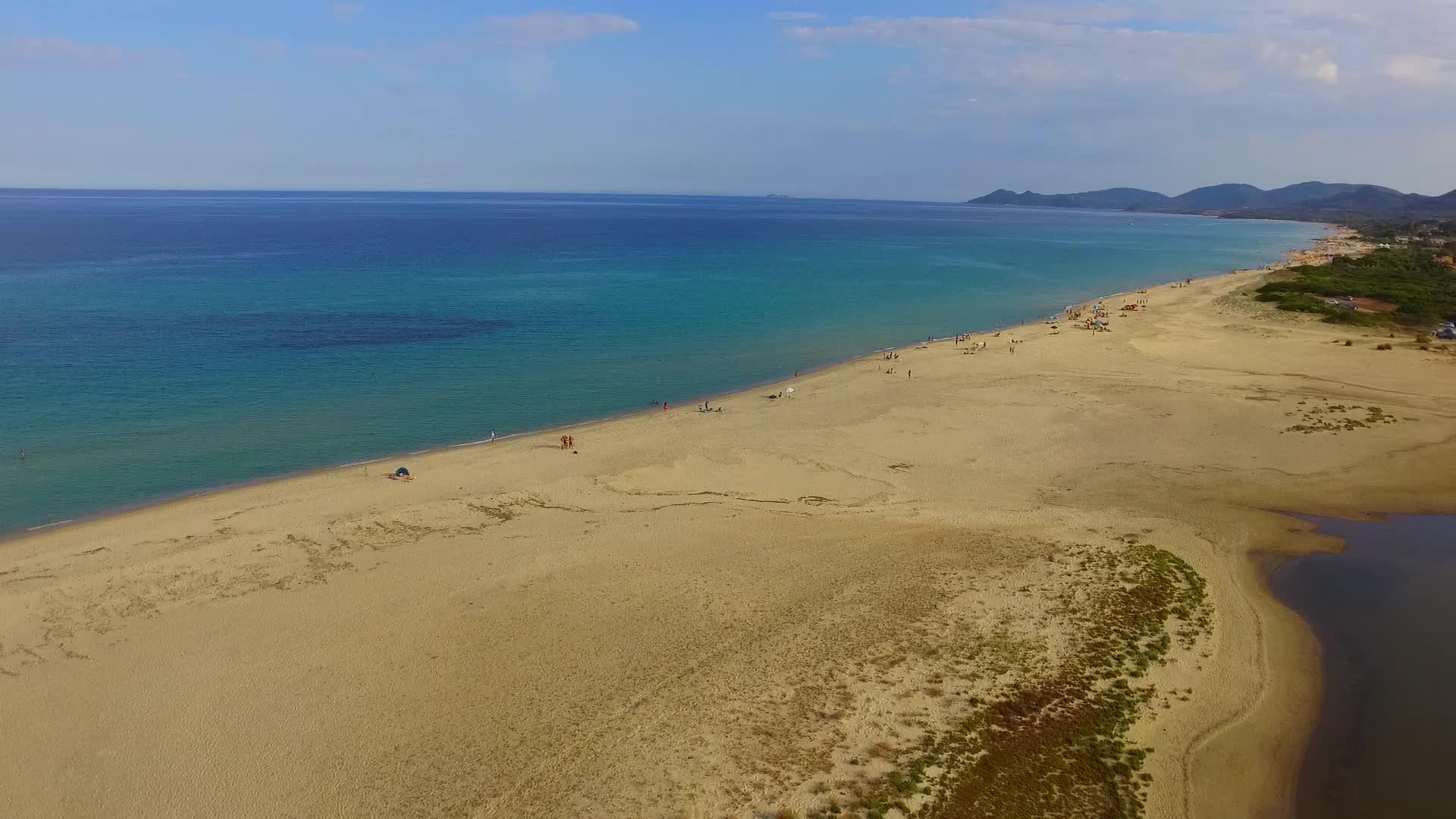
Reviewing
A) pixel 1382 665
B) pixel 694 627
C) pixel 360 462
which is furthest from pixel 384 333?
pixel 1382 665

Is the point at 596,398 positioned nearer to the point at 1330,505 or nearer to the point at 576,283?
the point at 1330,505

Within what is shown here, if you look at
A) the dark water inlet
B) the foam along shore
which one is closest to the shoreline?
the foam along shore

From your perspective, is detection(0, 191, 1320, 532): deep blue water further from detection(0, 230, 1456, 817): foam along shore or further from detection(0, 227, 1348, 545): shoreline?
detection(0, 230, 1456, 817): foam along shore

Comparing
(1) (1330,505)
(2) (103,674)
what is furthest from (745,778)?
(1) (1330,505)

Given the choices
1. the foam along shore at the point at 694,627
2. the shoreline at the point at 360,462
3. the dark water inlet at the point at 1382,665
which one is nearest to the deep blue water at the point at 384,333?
the shoreline at the point at 360,462

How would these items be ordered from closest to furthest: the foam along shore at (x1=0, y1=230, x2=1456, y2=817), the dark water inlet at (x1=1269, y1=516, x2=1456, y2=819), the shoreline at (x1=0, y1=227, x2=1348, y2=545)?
the dark water inlet at (x1=1269, y1=516, x2=1456, y2=819)
the foam along shore at (x1=0, y1=230, x2=1456, y2=817)
the shoreline at (x1=0, y1=227, x2=1348, y2=545)

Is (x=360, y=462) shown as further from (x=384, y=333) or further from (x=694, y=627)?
(x=384, y=333)

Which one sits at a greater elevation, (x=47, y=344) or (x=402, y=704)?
(x=47, y=344)
